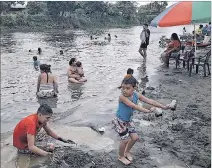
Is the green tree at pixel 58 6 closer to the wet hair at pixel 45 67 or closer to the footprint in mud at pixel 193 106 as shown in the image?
the wet hair at pixel 45 67

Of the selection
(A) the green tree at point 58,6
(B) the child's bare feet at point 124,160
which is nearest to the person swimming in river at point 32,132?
(B) the child's bare feet at point 124,160

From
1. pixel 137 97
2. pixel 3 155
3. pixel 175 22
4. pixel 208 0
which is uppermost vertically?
pixel 208 0

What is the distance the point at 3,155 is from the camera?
233 inches

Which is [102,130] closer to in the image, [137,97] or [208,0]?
[137,97]

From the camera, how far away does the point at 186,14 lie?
30.7 ft

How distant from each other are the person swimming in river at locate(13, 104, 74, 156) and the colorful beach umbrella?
212 inches

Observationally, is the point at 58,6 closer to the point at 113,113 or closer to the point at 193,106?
the point at 113,113

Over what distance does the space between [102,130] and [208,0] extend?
5.39 m

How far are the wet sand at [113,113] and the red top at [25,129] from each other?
28 cm

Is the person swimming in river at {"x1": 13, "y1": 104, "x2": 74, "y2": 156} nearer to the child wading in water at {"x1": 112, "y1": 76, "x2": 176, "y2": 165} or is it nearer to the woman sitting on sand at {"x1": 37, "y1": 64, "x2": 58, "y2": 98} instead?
the child wading in water at {"x1": 112, "y1": 76, "x2": 176, "y2": 165}

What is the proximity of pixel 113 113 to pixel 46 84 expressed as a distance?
255 centimetres

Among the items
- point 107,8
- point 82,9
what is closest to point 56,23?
point 82,9

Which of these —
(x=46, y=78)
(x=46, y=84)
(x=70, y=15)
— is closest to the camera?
(x=46, y=78)

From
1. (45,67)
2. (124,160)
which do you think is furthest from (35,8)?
(124,160)
